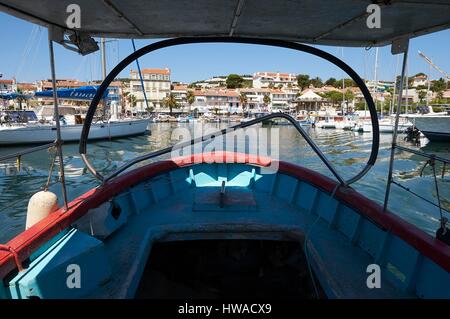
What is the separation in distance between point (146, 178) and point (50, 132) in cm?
2386

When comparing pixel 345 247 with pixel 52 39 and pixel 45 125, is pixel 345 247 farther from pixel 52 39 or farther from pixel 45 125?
pixel 45 125

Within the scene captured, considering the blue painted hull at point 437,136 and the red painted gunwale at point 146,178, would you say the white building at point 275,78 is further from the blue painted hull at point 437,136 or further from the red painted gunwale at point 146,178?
the red painted gunwale at point 146,178

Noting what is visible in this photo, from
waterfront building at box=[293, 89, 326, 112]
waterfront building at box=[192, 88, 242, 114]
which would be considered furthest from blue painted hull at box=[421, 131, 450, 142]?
waterfront building at box=[192, 88, 242, 114]

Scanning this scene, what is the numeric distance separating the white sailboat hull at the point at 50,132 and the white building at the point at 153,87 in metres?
68.6

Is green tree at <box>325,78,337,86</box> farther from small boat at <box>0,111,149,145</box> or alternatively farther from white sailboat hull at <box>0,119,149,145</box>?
small boat at <box>0,111,149,145</box>

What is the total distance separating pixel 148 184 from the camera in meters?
5.25

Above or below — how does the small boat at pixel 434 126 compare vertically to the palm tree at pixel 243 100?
below

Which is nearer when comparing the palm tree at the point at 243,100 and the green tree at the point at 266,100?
the palm tree at the point at 243,100

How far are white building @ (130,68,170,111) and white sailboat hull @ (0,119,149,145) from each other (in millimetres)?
68608

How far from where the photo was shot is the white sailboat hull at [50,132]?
23703mm

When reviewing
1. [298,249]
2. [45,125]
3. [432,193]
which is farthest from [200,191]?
[45,125]

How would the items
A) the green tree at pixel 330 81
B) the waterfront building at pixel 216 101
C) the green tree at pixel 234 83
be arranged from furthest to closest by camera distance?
the green tree at pixel 330 81 → the green tree at pixel 234 83 → the waterfront building at pixel 216 101

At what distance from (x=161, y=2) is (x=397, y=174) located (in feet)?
51.4

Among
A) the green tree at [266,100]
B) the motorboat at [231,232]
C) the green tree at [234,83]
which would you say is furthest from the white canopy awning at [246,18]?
the green tree at [234,83]
